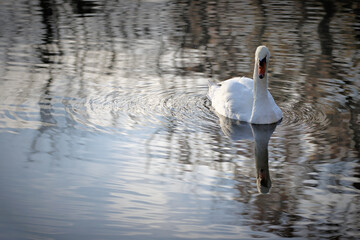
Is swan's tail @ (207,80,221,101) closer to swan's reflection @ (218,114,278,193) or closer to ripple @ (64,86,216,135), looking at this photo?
ripple @ (64,86,216,135)

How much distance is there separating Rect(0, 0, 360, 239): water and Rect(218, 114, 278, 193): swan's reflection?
26mm

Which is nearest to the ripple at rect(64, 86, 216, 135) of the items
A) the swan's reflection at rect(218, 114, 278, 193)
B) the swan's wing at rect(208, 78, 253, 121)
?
the swan's wing at rect(208, 78, 253, 121)

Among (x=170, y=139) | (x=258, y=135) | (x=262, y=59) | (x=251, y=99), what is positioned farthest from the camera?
(x=251, y=99)

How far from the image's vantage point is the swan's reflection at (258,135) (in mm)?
6254

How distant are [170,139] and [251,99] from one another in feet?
4.89

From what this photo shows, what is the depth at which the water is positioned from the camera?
5.25 meters

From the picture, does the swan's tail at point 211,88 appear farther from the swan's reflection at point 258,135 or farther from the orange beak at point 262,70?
the orange beak at point 262,70

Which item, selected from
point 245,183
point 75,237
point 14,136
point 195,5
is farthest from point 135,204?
point 195,5

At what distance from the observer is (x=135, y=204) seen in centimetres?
547

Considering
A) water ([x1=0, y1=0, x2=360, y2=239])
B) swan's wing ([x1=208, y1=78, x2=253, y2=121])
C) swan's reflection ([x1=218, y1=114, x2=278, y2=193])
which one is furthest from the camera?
A: swan's wing ([x1=208, y1=78, x2=253, y2=121])

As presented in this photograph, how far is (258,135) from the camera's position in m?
7.45

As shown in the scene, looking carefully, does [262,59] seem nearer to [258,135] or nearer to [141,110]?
[258,135]

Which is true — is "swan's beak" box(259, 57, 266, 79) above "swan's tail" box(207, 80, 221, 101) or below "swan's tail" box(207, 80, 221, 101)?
above

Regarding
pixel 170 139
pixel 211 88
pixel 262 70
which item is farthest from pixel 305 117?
pixel 170 139
